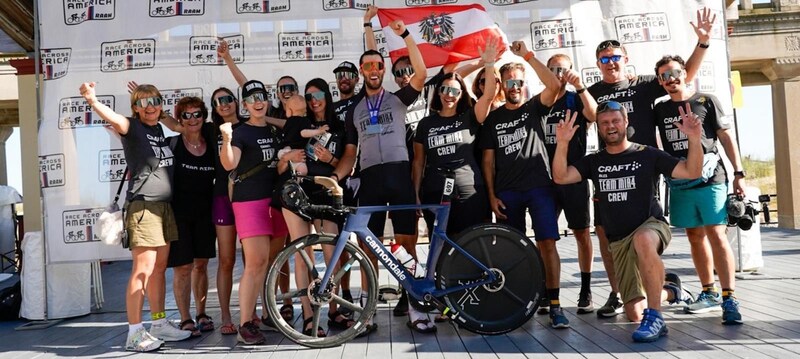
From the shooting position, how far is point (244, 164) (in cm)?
452

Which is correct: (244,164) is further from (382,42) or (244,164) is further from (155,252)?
(382,42)

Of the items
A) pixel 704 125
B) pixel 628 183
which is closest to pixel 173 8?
pixel 628 183

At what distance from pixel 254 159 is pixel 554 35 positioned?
3.33m

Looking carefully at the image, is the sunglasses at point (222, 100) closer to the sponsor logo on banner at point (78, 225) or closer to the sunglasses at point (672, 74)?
the sponsor logo on banner at point (78, 225)

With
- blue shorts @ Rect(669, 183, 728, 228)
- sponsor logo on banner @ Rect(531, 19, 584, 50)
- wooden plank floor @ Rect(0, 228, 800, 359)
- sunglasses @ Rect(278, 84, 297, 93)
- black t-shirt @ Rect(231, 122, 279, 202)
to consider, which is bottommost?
wooden plank floor @ Rect(0, 228, 800, 359)

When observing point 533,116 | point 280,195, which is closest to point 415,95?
point 533,116

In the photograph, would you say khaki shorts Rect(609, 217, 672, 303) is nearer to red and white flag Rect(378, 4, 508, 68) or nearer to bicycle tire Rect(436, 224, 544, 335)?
bicycle tire Rect(436, 224, 544, 335)

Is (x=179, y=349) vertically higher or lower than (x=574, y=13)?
lower

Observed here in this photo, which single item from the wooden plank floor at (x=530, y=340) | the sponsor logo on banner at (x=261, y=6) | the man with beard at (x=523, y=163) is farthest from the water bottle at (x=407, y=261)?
the sponsor logo on banner at (x=261, y=6)

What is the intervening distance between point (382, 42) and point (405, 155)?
2050mm

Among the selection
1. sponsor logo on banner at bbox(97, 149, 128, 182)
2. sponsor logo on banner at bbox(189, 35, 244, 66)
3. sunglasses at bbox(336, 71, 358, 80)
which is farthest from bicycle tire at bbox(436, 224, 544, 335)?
sponsor logo on banner at bbox(97, 149, 128, 182)

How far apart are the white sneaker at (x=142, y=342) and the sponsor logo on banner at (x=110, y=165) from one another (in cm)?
218

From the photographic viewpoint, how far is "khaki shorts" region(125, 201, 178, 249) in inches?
175

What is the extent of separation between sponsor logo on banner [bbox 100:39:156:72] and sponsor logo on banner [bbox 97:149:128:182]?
82cm
